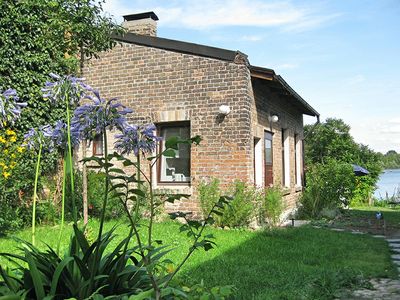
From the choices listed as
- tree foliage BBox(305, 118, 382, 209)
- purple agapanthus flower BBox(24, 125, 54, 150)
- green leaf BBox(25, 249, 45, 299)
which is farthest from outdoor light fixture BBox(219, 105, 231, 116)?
tree foliage BBox(305, 118, 382, 209)

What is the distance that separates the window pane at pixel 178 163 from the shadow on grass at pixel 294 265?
8.38ft

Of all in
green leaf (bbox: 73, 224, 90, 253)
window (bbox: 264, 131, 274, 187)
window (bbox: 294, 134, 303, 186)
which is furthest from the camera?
window (bbox: 294, 134, 303, 186)

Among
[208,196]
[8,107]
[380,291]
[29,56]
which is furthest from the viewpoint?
[29,56]

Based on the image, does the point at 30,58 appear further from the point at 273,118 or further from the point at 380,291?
the point at 380,291

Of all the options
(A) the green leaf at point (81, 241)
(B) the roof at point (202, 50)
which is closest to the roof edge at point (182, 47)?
(B) the roof at point (202, 50)

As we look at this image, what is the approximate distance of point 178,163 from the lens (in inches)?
375

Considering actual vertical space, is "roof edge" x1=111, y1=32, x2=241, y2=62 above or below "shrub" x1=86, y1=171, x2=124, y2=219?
above

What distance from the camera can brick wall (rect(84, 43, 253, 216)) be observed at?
8.71m

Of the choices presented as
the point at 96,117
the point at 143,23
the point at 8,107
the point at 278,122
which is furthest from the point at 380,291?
the point at 143,23

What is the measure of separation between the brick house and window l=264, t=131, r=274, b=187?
10 mm

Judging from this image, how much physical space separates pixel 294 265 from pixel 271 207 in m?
3.55

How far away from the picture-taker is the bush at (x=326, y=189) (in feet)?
36.9

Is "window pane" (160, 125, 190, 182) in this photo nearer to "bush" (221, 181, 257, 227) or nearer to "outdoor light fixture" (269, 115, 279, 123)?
"bush" (221, 181, 257, 227)

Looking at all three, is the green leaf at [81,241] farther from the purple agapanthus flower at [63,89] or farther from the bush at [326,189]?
the bush at [326,189]
